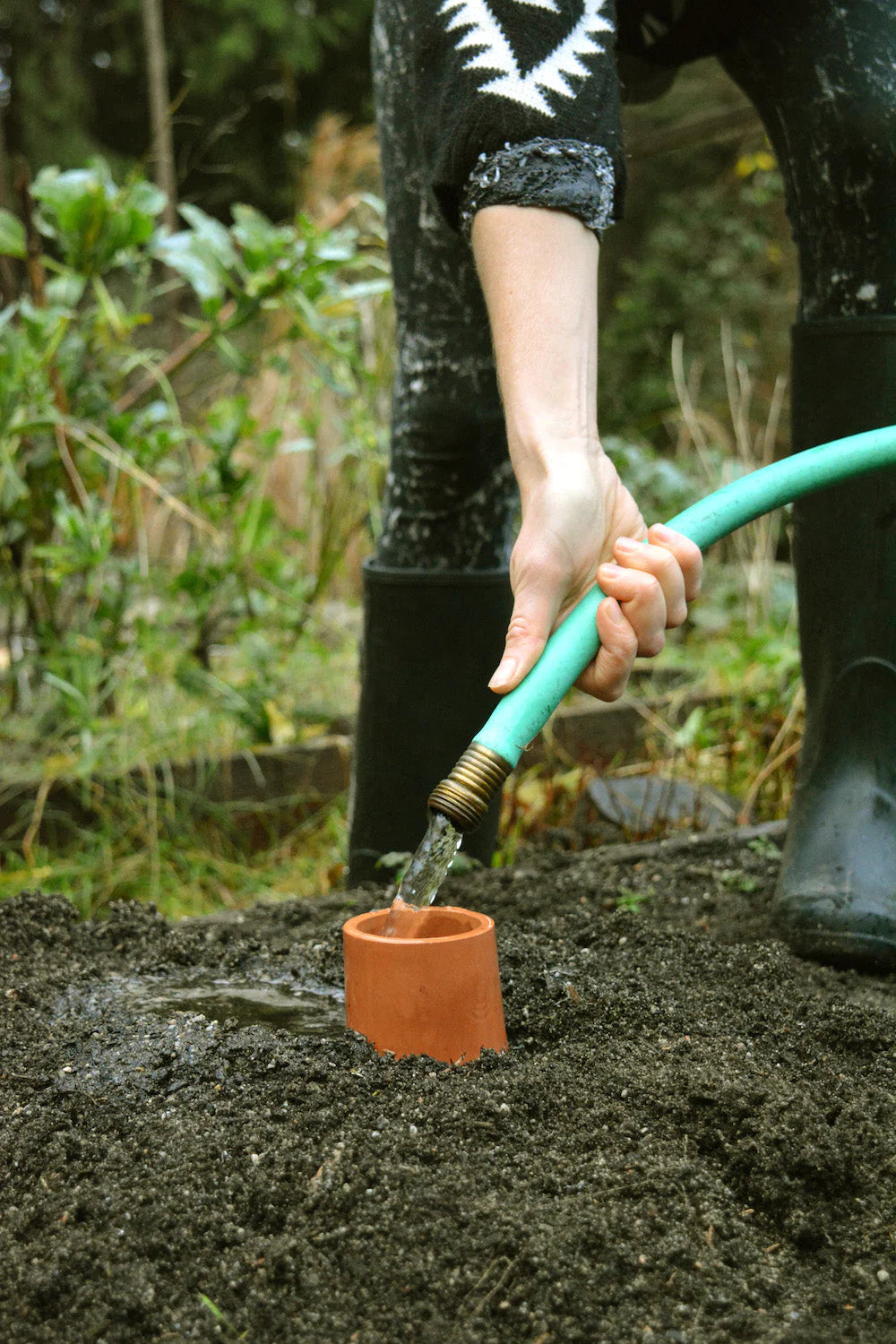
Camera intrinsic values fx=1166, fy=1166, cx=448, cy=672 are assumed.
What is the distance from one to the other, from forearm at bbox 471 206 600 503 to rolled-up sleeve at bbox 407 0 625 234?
3 cm

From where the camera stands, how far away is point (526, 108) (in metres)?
1.11

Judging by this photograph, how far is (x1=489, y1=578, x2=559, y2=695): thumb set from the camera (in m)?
1.06

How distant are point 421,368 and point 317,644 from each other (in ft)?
4.77

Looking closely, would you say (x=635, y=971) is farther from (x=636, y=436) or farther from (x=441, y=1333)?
(x=636, y=436)

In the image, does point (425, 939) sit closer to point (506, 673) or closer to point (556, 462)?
point (506, 673)

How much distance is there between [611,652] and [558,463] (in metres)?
0.18

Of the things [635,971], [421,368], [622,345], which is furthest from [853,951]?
[622,345]

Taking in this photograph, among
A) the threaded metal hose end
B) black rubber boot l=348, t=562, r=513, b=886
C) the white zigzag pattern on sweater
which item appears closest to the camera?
the threaded metal hose end

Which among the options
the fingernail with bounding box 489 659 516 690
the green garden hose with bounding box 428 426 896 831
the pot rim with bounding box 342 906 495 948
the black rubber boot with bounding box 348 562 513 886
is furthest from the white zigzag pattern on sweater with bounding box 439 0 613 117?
the pot rim with bounding box 342 906 495 948

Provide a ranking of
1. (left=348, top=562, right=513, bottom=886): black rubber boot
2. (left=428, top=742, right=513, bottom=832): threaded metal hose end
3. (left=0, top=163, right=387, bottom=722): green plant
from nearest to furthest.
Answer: (left=428, top=742, right=513, bottom=832): threaded metal hose end
(left=348, top=562, right=513, bottom=886): black rubber boot
(left=0, top=163, right=387, bottom=722): green plant

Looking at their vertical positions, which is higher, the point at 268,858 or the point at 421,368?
the point at 421,368

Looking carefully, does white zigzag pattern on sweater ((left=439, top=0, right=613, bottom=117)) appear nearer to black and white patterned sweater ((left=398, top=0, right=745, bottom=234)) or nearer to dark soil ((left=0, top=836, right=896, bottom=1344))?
black and white patterned sweater ((left=398, top=0, right=745, bottom=234))

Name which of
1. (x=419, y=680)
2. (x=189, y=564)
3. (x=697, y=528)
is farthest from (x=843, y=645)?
(x=189, y=564)

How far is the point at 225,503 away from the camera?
8.23ft
